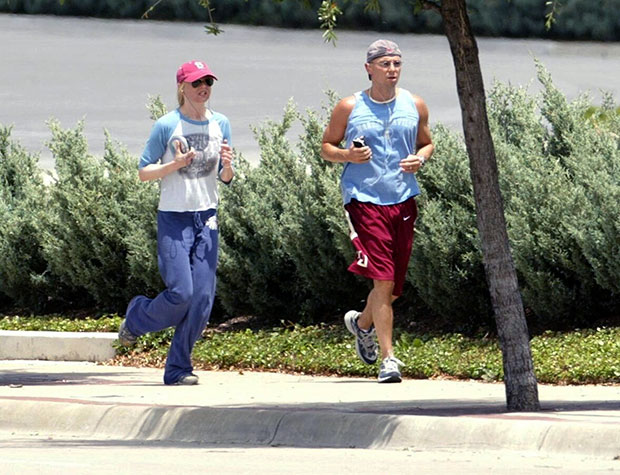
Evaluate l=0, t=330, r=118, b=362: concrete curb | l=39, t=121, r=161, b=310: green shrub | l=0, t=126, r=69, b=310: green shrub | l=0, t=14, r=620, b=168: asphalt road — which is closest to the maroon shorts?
l=0, t=330, r=118, b=362: concrete curb

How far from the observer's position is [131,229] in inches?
511

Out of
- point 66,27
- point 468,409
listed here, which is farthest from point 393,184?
point 66,27

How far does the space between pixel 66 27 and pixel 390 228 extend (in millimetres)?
21143

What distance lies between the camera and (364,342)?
10398 millimetres

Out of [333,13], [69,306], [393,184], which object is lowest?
[69,306]

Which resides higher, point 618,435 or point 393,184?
point 393,184

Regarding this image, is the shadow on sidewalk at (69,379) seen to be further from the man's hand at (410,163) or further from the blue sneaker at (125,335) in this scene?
the man's hand at (410,163)

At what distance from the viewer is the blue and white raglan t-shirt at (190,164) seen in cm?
1016

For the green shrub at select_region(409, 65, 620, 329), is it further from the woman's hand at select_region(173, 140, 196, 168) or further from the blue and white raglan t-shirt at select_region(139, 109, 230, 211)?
Answer: the woman's hand at select_region(173, 140, 196, 168)

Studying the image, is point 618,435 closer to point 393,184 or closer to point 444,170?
point 393,184

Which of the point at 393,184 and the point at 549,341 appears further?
the point at 549,341

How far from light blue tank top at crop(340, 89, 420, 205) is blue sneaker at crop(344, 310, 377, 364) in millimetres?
824

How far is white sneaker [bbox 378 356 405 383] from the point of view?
33.0ft

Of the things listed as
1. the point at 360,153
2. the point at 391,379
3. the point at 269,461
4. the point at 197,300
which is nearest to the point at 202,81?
the point at 360,153
